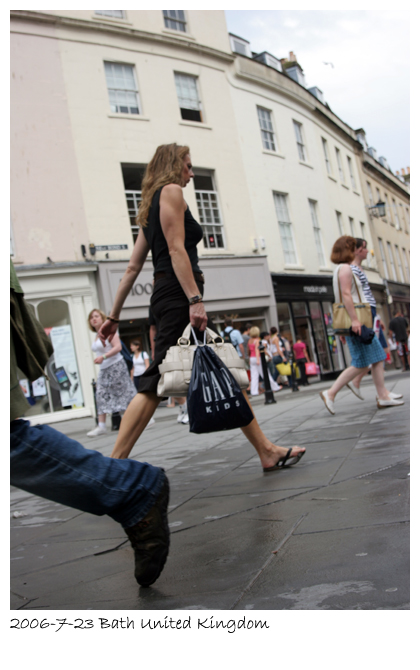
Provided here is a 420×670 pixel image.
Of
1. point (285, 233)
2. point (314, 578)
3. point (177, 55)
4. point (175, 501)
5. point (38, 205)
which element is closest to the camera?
point (314, 578)

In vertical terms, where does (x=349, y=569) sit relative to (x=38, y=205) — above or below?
below

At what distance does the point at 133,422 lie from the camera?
298 cm

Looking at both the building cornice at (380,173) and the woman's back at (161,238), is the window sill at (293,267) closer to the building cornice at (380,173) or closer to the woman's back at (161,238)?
the building cornice at (380,173)

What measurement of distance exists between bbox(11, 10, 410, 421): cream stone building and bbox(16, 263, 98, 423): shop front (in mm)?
37

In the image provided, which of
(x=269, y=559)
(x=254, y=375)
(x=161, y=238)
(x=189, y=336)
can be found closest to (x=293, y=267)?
(x=254, y=375)

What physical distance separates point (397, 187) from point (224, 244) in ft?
76.8

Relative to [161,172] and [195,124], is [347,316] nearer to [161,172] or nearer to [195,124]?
[161,172]

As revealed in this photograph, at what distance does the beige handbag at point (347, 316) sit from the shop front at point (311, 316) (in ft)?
47.6

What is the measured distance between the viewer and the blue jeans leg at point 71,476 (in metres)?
1.71

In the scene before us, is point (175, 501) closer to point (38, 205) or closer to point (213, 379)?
point (213, 379)

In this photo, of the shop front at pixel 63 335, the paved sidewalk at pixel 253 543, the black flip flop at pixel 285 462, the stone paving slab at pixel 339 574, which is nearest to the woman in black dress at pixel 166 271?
the black flip flop at pixel 285 462

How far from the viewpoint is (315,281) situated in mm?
22969

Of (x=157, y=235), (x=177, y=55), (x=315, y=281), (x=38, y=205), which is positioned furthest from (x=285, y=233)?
(x=157, y=235)

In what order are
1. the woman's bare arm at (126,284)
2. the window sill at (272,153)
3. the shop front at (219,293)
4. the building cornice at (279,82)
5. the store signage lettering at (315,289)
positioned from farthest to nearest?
the store signage lettering at (315,289) < the window sill at (272,153) < the building cornice at (279,82) < the shop front at (219,293) < the woman's bare arm at (126,284)
